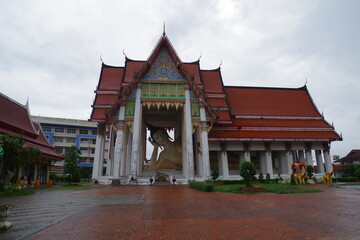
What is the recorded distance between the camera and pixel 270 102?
27.5 meters

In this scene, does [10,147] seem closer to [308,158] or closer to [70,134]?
[308,158]

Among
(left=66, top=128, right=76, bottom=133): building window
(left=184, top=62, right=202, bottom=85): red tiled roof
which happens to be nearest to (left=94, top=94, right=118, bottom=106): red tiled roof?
(left=184, top=62, right=202, bottom=85): red tiled roof

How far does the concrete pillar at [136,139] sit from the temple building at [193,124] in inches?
3.3

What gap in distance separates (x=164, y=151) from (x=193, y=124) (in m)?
5.31

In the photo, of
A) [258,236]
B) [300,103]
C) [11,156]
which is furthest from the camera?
[300,103]

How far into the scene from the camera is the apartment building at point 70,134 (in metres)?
49.9

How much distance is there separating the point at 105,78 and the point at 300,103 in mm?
23270

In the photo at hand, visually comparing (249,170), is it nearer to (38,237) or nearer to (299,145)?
(38,237)

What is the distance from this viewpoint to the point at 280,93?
29.0m

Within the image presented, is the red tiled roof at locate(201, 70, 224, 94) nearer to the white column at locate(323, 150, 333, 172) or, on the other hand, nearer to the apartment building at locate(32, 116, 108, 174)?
the white column at locate(323, 150, 333, 172)

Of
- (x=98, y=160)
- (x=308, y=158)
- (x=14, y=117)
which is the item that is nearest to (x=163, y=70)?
(x=98, y=160)

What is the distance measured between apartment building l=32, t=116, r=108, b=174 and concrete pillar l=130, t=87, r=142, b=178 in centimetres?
3545

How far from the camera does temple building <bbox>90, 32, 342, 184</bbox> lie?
64.9ft

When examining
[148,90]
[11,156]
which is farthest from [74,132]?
[11,156]
